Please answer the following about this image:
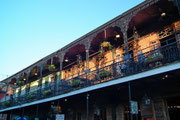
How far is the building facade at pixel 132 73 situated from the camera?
8.12 m

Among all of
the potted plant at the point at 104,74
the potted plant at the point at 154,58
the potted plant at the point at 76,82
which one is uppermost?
the potted plant at the point at 154,58

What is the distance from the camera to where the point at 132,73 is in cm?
823

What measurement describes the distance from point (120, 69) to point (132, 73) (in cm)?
119

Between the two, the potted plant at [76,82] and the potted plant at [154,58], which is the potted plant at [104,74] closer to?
the potted plant at [76,82]

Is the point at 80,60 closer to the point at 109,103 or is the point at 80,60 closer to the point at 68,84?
the point at 68,84

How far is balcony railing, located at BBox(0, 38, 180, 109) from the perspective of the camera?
7766 millimetres

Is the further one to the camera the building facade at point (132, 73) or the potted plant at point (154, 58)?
the building facade at point (132, 73)

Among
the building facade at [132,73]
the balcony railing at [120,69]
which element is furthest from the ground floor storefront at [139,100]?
the balcony railing at [120,69]

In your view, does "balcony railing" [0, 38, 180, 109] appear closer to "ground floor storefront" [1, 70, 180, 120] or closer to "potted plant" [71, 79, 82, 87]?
"potted plant" [71, 79, 82, 87]

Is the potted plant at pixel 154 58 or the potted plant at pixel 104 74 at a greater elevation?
the potted plant at pixel 154 58

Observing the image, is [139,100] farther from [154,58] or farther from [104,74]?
[154,58]

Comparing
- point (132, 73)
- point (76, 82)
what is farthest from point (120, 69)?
point (76, 82)

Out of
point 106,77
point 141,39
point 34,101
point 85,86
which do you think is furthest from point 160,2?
point 34,101

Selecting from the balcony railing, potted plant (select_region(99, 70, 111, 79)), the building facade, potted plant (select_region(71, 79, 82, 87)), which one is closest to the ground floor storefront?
the building facade
